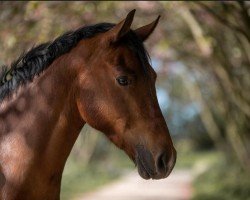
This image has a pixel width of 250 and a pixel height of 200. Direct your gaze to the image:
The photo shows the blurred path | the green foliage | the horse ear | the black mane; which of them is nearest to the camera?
the black mane

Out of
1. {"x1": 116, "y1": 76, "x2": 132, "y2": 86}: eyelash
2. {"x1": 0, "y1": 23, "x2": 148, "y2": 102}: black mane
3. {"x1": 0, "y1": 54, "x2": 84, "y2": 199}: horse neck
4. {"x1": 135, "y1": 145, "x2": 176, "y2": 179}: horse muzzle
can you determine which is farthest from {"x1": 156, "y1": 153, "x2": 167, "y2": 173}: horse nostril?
{"x1": 0, "y1": 23, "x2": 148, "y2": 102}: black mane

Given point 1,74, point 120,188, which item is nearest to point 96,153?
point 120,188

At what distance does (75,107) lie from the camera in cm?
341

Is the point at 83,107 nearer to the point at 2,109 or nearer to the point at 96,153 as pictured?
the point at 2,109

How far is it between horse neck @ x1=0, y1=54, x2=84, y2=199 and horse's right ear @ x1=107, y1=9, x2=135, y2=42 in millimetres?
319

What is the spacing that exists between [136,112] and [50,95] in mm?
559

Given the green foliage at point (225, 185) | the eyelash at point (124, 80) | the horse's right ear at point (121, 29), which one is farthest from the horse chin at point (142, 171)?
the green foliage at point (225, 185)

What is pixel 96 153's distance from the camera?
31.1 metres

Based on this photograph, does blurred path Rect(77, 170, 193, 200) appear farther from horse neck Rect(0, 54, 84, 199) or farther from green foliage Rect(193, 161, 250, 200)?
horse neck Rect(0, 54, 84, 199)

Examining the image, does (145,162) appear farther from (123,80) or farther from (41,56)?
(41,56)

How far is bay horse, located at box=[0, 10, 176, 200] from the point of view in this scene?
10.6 ft

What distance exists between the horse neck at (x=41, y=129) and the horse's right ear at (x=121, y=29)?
1.04 ft

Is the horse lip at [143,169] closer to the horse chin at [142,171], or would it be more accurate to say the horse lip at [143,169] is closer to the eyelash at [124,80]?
the horse chin at [142,171]

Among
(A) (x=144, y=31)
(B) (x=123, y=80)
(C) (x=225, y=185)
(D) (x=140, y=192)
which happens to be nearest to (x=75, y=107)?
(B) (x=123, y=80)
